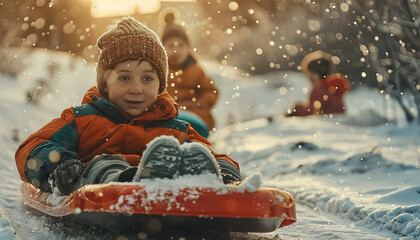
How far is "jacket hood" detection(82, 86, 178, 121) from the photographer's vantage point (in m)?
2.61

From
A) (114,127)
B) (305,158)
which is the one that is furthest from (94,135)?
(305,158)

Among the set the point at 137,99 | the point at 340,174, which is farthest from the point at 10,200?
the point at 340,174

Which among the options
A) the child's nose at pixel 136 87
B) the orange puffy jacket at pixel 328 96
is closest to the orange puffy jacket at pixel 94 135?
the child's nose at pixel 136 87

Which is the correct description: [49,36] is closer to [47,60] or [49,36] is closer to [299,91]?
[47,60]

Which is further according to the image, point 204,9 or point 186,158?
point 204,9

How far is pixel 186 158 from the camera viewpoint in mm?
1706

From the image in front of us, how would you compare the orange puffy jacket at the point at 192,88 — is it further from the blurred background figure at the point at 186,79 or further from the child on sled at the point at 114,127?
the child on sled at the point at 114,127

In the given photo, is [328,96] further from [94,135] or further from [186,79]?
[94,135]

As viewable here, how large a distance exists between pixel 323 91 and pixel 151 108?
573 cm

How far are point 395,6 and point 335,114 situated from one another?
8.98 feet

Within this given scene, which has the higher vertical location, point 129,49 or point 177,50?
point 129,49

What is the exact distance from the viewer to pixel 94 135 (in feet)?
8.27

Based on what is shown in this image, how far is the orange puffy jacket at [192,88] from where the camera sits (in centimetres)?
509

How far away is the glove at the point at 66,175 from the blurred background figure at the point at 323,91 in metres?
6.43
